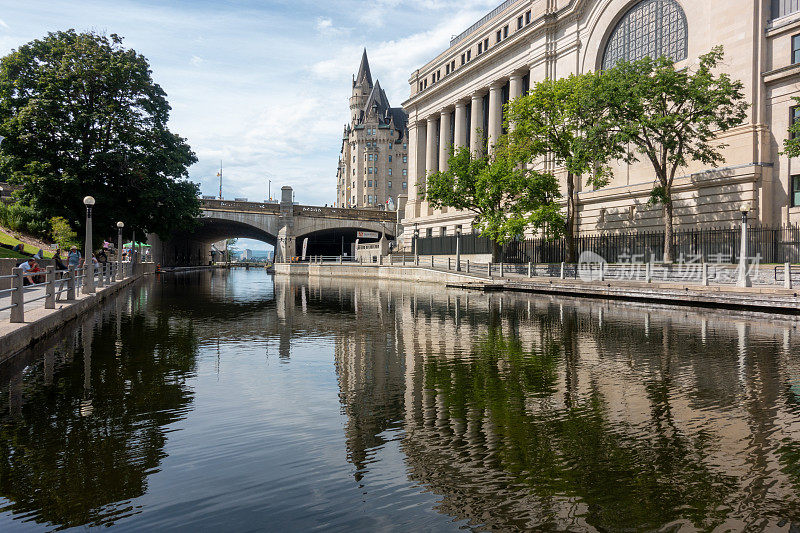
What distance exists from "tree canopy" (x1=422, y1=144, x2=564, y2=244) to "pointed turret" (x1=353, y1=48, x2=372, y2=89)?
344 ft

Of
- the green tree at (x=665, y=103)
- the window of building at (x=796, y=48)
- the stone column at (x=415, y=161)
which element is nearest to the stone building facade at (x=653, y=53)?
the window of building at (x=796, y=48)

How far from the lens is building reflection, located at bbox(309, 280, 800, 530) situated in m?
4.28

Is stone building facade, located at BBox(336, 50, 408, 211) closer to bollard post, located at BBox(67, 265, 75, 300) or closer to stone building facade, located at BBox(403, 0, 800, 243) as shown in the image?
stone building facade, located at BBox(403, 0, 800, 243)

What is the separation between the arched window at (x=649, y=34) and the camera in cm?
4066

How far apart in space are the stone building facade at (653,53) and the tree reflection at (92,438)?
36.4m

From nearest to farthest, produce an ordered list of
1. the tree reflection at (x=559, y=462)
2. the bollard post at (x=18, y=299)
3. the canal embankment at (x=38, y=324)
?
1. the tree reflection at (x=559, y=462)
2. the canal embankment at (x=38, y=324)
3. the bollard post at (x=18, y=299)

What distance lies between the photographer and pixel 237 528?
3891 millimetres

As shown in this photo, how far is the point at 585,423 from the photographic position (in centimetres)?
641

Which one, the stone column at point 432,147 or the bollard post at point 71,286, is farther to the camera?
the stone column at point 432,147

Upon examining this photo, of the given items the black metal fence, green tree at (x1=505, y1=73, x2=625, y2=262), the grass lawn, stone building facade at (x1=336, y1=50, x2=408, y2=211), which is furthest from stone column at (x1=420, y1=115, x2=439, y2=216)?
stone building facade at (x1=336, y1=50, x2=408, y2=211)

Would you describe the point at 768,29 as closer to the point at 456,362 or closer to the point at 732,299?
the point at 732,299

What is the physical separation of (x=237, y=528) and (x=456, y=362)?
267 inches

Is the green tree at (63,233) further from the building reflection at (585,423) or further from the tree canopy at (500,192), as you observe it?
the building reflection at (585,423)

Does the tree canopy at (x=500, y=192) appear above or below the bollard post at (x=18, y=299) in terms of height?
above
